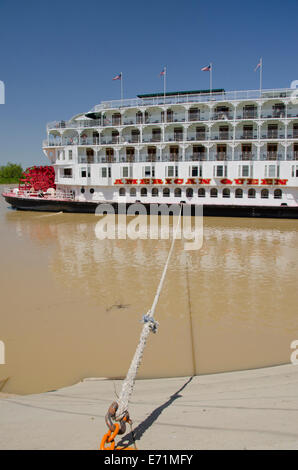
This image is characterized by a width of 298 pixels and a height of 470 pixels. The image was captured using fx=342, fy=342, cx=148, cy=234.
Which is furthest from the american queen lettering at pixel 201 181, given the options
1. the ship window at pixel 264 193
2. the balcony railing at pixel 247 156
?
the balcony railing at pixel 247 156

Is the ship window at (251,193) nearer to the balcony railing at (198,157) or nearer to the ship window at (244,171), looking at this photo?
the ship window at (244,171)

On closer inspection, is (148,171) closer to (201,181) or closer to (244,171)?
(201,181)

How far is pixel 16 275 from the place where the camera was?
492 inches

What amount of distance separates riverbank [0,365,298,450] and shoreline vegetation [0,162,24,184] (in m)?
125

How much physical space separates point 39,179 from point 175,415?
41.5 m

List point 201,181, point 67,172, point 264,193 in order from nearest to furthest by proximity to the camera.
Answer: point 264,193 → point 201,181 → point 67,172

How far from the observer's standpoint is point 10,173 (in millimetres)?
122938

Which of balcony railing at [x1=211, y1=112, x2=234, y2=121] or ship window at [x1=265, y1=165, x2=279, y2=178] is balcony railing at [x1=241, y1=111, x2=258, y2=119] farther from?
ship window at [x1=265, y1=165, x2=279, y2=178]

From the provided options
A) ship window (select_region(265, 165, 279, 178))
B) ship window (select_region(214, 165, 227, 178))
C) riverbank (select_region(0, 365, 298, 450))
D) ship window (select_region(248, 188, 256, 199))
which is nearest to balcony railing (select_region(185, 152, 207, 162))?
ship window (select_region(214, 165, 227, 178))

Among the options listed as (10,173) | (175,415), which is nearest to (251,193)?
(175,415)

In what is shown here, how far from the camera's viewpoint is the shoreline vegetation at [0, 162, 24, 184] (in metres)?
120

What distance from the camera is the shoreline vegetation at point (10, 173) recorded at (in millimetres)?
120113
